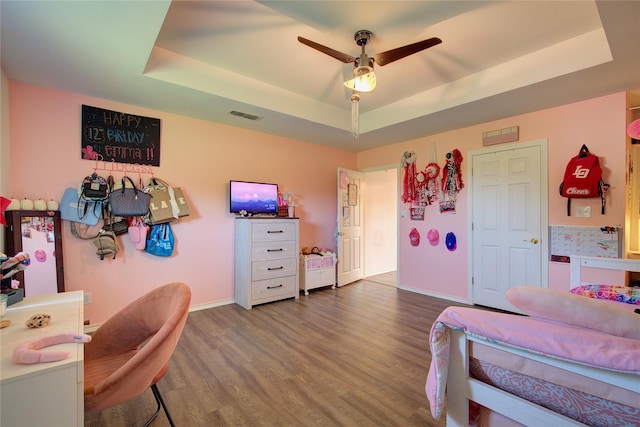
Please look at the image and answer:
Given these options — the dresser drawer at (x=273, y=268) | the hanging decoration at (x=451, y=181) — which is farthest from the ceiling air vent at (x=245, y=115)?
the hanging decoration at (x=451, y=181)

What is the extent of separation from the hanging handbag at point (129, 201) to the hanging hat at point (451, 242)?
3891mm

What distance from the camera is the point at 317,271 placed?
441cm

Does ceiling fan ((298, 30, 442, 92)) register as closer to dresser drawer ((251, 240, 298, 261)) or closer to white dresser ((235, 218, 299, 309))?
white dresser ((235, 218, 299, 309))

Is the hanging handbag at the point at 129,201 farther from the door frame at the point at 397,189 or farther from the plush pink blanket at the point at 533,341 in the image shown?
the door frame at the point at 397,189

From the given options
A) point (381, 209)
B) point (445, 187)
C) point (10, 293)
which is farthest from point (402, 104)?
point (10, 293)

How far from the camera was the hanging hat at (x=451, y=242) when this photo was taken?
403 cm

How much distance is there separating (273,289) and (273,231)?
78 centimetres

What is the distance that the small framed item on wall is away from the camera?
16.2ft

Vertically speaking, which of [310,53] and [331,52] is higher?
[310,53]

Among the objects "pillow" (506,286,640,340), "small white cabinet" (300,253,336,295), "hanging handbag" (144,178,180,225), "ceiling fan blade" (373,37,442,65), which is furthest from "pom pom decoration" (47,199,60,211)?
"pillow" (506,286,640,340)

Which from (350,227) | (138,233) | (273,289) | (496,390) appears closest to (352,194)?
(350,227)

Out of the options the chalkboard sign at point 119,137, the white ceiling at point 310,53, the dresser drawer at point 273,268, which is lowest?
the dresser drawer at point 273,268

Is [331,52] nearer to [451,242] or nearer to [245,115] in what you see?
[245,115]

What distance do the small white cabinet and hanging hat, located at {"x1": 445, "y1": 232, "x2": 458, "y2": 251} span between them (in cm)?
173
